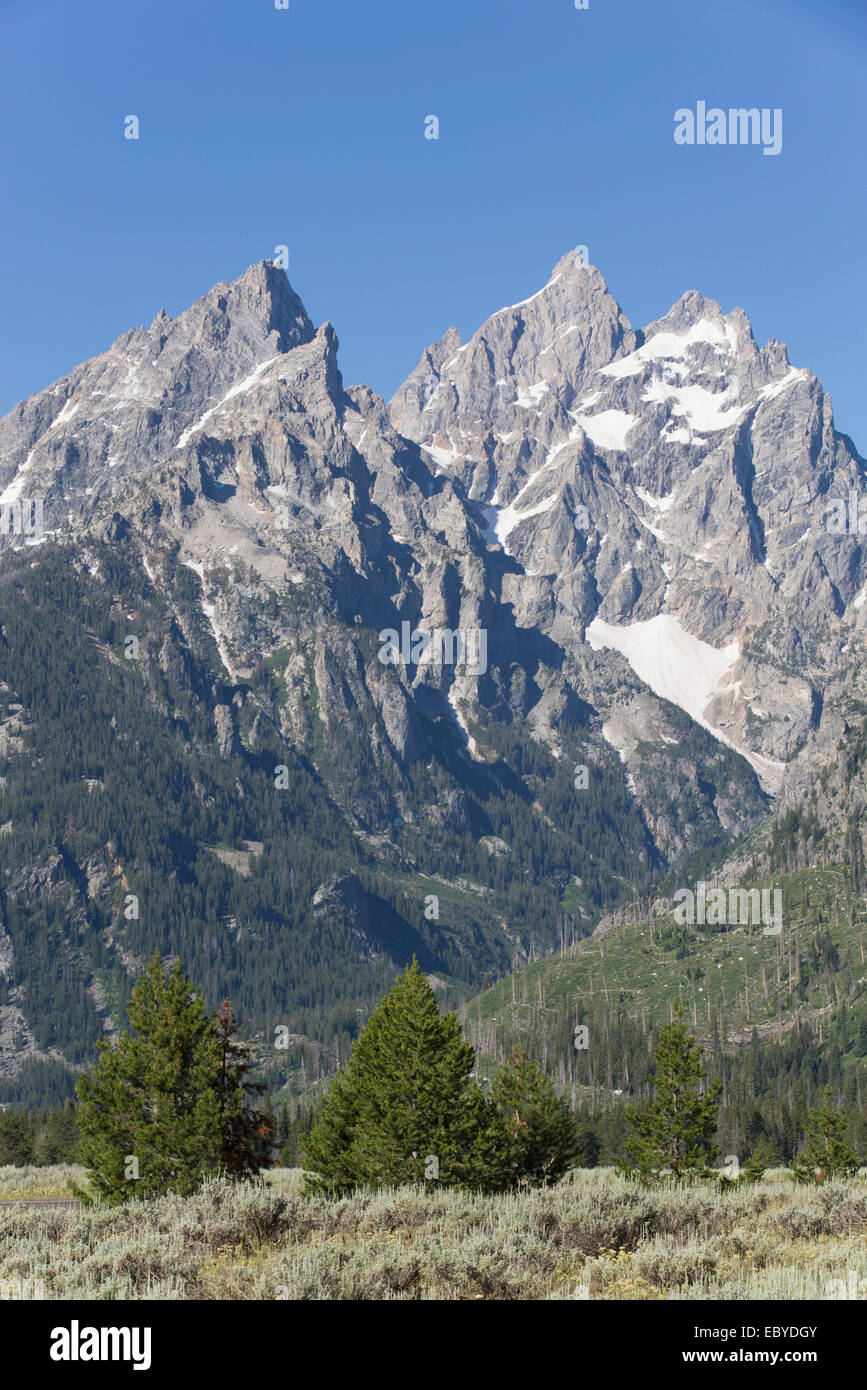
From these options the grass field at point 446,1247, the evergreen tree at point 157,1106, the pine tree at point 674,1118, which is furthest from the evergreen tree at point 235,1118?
the pine tree at point 674,1118

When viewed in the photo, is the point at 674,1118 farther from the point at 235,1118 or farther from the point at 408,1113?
the point at 235,1118

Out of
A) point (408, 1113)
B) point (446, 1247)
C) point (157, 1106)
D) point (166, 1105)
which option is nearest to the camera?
point (446, 1247)

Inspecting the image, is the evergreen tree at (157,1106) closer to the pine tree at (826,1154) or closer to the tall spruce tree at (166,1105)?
the tall spruce tree at (166,1105)

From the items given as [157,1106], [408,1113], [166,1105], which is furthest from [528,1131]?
[157,1106]

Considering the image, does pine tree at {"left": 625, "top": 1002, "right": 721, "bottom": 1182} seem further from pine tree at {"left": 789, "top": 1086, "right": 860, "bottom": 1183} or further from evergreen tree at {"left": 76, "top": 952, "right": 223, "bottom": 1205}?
evergreen tree at {"left": 76, "top": 952, "right": 223, "bottom": 1205}

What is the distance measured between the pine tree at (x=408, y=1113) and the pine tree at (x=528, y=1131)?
1.83 m

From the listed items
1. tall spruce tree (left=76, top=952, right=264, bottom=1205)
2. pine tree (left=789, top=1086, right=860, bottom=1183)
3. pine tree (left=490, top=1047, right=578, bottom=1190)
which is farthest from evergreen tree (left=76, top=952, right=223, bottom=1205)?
pine tree (left=789, top=1086, right=860, bottom=1183)

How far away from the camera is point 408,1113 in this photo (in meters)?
44.9

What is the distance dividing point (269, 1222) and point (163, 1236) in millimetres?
3142

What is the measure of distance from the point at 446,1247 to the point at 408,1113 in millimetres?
21350

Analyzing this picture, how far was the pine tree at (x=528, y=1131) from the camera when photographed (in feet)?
156

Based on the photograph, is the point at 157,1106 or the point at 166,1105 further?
the point at 157,1106

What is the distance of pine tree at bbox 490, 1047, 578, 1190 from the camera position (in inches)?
1876
